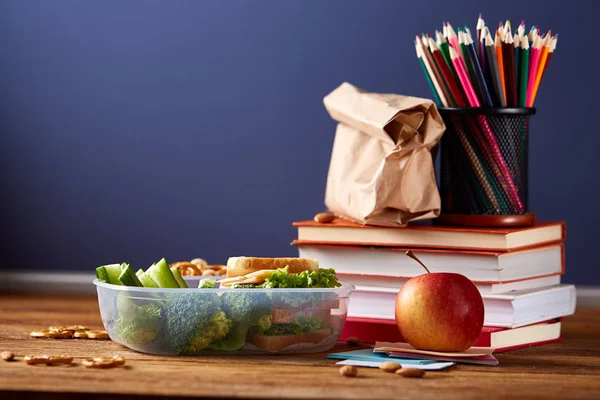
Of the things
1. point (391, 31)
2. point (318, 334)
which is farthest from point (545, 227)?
point (391, 31)

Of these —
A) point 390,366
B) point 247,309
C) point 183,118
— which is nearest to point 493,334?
point 390,366

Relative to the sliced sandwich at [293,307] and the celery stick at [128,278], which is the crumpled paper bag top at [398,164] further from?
the celery stick at [128,278]

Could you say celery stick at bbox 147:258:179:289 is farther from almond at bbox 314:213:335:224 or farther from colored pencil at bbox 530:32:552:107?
colored pencil at bbox 530:32:552:107

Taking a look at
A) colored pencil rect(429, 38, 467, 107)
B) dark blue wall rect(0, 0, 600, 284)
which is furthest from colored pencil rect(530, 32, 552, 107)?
dark blue wall rect(0, 0, 600, 284)

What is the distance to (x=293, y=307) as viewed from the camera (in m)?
1.18

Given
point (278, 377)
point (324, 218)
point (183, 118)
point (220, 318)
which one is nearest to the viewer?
point (278, 377)

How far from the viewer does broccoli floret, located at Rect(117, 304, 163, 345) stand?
1.16 meters

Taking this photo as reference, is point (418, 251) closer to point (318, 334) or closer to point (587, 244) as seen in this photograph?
point (318, 334)

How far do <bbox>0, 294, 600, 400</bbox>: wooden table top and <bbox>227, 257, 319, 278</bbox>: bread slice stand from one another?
12 cm

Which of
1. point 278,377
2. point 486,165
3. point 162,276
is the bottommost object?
point 278,377

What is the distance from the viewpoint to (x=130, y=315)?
1.18 metres

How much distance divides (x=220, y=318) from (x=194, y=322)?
3cm

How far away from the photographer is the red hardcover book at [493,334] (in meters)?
1.26

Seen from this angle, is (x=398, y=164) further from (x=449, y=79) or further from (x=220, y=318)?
(x=220, y=318)
